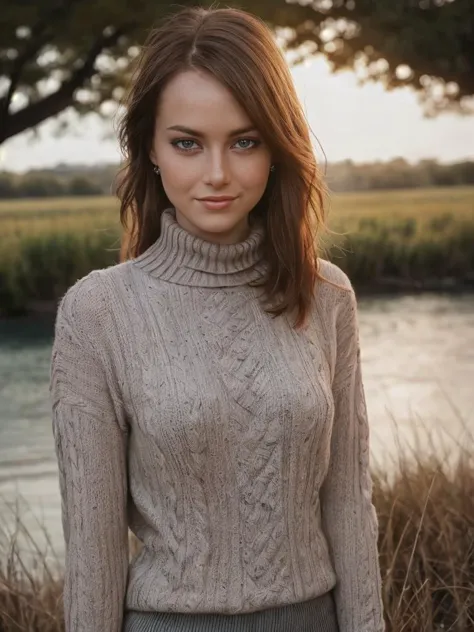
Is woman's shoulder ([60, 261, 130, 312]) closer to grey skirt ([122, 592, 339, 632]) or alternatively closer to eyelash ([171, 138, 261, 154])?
eyelash ([171, 138, 261, 154])

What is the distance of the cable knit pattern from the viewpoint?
1.33 m

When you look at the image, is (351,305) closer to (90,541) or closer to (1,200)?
(90,541)

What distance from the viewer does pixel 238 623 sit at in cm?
135

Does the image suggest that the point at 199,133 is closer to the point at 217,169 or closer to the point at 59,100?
the point at 217,169

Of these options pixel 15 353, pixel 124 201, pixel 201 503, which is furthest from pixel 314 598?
pixel 15 353

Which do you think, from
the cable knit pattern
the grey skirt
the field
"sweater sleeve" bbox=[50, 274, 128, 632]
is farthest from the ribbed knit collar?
the field

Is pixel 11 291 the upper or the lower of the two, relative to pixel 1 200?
lower

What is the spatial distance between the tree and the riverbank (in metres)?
1.33

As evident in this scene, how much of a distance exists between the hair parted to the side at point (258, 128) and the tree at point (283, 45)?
1.78 meters

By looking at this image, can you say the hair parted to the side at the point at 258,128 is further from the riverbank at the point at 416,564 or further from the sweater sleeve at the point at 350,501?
the riverbank at the point at 416,564

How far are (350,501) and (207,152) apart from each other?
57 centimetres

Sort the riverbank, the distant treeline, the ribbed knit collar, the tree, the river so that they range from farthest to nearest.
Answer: the distant treeline
the tree
the river
the riverbank
the ribbed knit collar

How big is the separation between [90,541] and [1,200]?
7.06 ft

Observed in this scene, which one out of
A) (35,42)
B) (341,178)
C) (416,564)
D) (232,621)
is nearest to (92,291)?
(232,621)
